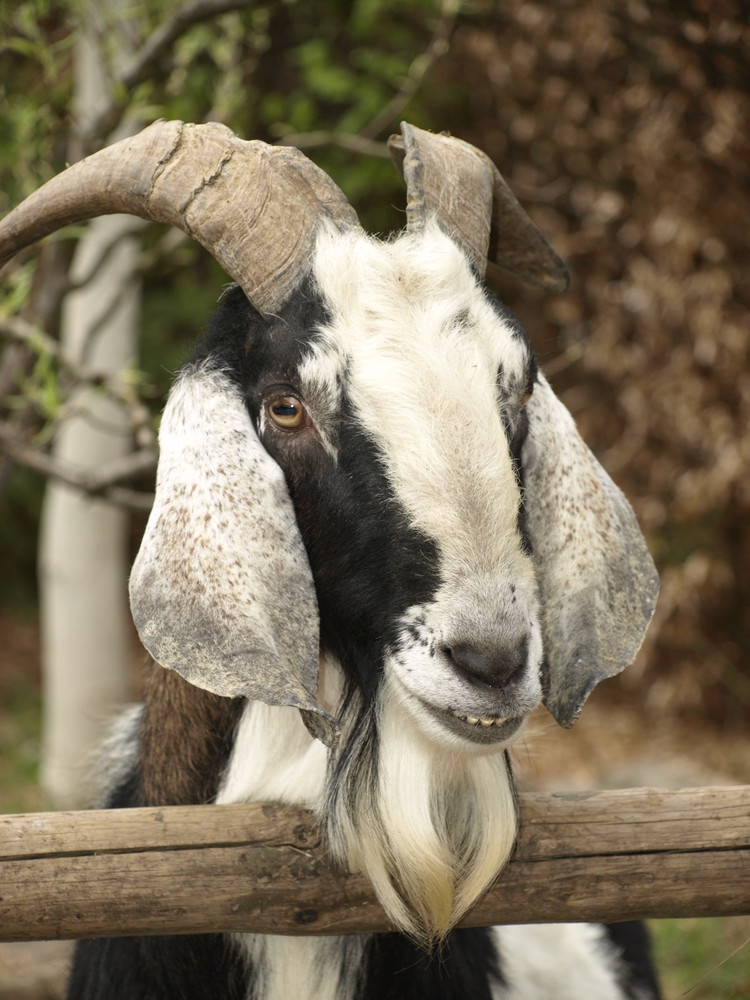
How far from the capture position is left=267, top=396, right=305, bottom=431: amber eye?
2.38 m

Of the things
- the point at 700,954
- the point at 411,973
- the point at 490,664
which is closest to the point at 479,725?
the point at 490,664

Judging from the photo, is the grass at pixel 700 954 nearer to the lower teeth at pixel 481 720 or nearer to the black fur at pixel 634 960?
the black fur at pixel 634 960

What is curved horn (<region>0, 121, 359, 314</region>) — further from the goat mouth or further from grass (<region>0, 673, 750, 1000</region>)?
grass (<region>0, 673, 750, 1000</region>)

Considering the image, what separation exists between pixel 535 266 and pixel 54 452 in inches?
168

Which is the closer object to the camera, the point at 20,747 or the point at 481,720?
the point at 481,720

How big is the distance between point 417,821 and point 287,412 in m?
0.87

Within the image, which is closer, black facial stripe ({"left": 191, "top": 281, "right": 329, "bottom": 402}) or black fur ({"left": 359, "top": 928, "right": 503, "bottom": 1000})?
black facial stripe ({"left": 191, "top": 281, "right": 329, "bottom": 402})

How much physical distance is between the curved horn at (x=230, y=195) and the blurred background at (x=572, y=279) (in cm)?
242

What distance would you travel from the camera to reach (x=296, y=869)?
7.57ft

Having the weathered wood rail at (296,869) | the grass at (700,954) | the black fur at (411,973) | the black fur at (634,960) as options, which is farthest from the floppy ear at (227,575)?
the grass at (700,954)

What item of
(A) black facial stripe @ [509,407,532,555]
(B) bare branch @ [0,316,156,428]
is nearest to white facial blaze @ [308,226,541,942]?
(A) black facial stripe @ [509,407,532,555]

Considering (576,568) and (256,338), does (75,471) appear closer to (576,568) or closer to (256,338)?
(256,338)

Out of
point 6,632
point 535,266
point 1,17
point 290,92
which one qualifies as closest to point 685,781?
point 535,266

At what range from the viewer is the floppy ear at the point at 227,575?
217 centimetres
